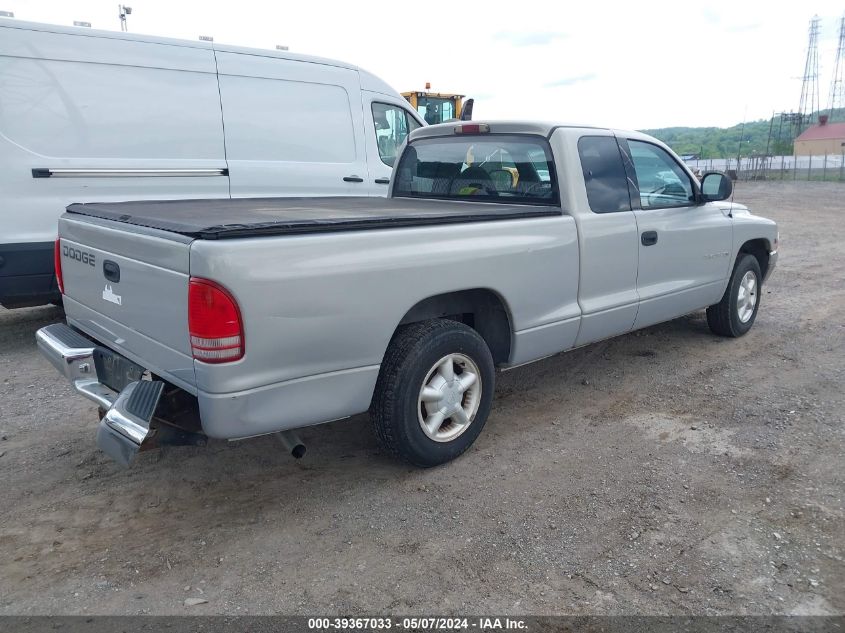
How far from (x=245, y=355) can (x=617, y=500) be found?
1946 millimetres

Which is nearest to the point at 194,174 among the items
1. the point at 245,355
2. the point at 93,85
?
the point at 93,85

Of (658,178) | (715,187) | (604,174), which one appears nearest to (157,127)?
(604,174)

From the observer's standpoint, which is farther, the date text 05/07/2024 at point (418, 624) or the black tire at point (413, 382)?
the black tire at point (413, 382)

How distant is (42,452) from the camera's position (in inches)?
155

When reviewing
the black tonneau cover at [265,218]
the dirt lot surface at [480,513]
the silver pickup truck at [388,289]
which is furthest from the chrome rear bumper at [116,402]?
the black tonneau cover at [265,218]

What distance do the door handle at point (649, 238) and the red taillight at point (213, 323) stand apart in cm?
300

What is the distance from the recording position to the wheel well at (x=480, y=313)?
3.61 metres

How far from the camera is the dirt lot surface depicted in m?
2.69

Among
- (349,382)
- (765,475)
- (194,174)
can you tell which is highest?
(194,174)

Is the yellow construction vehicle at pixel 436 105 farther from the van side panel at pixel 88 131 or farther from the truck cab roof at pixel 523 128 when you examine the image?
the truck cab roof at pixel 523 128

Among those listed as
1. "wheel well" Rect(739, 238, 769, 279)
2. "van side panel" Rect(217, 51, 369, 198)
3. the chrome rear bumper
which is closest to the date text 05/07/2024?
the chrome rear bumper

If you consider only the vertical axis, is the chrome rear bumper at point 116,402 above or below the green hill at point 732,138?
below

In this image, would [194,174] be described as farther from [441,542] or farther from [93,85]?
[441,542]

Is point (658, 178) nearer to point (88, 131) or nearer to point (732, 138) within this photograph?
point (88, 131)
